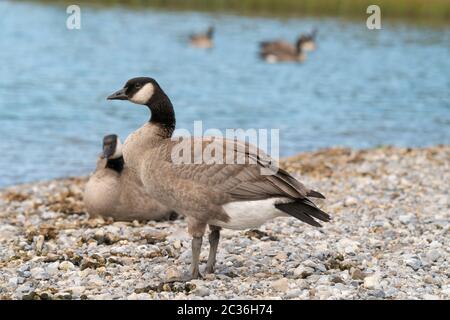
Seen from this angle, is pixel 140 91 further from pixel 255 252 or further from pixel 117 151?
pixel 117 151

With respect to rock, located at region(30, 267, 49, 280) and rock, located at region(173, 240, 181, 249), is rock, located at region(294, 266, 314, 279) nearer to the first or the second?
rock, located at region(173, 240, 181, 249)

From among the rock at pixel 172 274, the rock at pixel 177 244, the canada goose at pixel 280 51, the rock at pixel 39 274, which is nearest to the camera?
the rock at pixel 172 274

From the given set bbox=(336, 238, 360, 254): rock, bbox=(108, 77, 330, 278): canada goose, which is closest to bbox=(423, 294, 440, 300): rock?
bbox=(108, 77, 330, 278): canada goose

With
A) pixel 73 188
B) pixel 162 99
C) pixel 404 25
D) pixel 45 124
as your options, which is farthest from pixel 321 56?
pixel 162 99

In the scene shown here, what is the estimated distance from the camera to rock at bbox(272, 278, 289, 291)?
6.80m

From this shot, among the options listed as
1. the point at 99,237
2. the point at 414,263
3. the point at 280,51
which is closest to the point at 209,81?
the point at 280,51

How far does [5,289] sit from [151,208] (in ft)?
11.2

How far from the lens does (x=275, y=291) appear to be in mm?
6773

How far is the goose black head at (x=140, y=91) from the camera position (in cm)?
758

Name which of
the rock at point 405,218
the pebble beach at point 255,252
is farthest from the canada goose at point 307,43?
the rock at point 405,218

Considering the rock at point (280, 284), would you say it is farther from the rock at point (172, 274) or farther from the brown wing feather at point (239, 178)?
the rock at point (172, 274)

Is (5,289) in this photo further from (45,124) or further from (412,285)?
(45,124)

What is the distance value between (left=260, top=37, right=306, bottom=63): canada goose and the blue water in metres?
0.41

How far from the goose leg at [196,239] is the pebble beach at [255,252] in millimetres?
128
